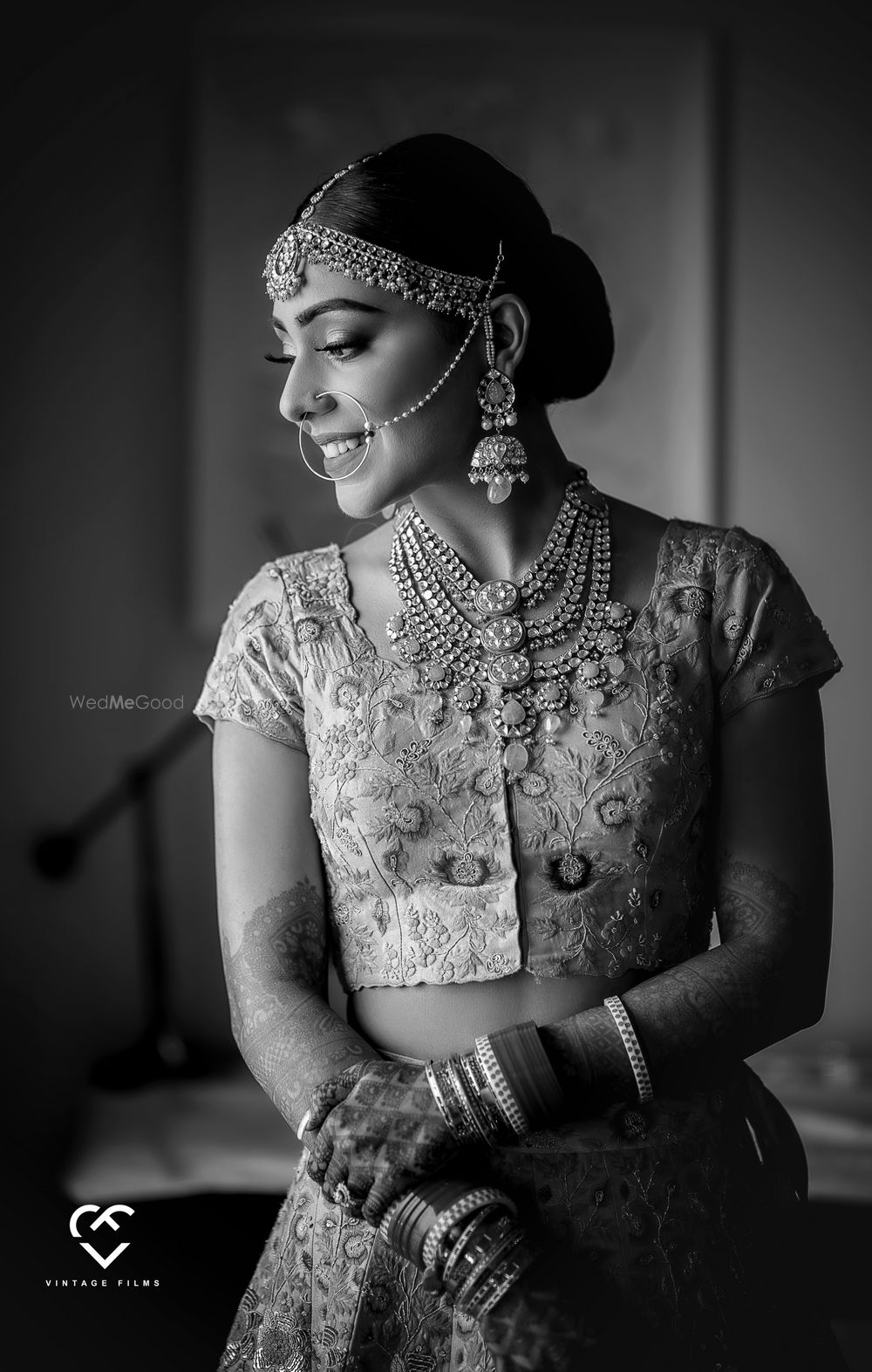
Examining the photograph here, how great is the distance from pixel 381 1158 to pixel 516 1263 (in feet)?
0.42

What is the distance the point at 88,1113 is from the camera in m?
2.02

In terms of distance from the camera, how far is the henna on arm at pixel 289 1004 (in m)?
1.11

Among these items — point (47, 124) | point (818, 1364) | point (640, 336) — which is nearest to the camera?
point (818, 1364)

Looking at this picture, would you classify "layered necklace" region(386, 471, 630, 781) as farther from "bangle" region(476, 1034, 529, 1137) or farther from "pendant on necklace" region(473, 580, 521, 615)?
"bangle" region(476, 1034, 529, 1137)

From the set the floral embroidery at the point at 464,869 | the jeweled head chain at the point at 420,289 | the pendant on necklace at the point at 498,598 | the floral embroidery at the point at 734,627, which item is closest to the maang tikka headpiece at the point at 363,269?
the jeweled head chain at the point at 420,289

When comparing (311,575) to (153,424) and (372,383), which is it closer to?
(372,383)

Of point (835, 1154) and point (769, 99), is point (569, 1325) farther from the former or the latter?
point (769, 99)

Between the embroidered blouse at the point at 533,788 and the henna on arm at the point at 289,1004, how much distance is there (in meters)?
0.04

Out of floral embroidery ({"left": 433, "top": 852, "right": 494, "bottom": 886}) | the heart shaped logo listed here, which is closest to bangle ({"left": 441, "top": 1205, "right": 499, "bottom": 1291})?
floral embroidery ({"left": 433, "top": 852, "right": 494, "bottom": 886})

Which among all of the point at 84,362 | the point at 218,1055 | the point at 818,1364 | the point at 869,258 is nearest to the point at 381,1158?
the point at 818,1364

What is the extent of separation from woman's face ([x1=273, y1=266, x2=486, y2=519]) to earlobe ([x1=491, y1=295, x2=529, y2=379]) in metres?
0.04

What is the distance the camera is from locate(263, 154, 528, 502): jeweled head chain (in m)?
1.18

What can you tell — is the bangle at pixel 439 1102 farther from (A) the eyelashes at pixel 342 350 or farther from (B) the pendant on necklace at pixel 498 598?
(A) the eyelashes at pixel 342 350

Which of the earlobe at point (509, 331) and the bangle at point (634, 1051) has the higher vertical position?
the earlobe at point (509, 331)
